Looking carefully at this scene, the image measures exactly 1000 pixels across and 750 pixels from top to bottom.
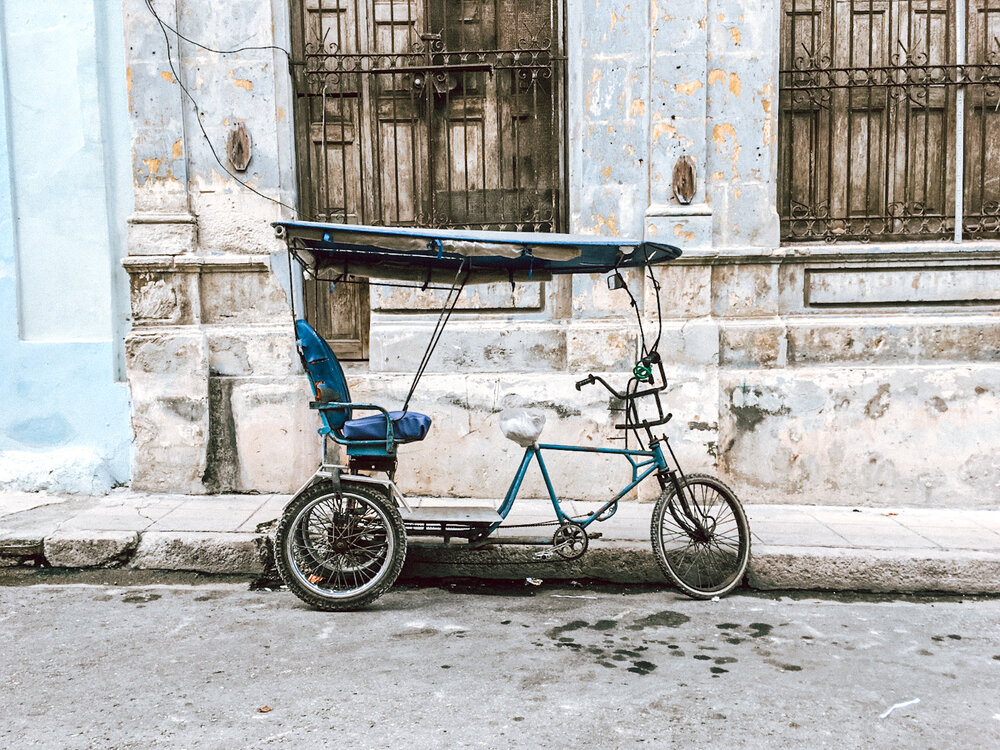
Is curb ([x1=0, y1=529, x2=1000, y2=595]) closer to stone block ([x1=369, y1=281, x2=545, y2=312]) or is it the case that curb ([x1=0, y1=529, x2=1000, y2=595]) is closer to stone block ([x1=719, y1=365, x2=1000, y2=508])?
stone block ([x1=719, y1=365, x2=1000, y2=508])

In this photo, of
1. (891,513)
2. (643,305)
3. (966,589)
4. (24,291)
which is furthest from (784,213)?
(24,291)

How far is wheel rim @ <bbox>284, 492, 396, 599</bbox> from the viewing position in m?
4.43

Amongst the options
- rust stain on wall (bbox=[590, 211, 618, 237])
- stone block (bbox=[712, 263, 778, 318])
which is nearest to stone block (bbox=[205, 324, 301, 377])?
rust stain on wall (bbox=[590, 211, 618, 237])

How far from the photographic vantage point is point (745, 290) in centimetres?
630

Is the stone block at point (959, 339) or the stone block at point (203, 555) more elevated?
the stone block at point (959, 339)

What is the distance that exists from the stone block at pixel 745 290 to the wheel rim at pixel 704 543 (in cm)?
197

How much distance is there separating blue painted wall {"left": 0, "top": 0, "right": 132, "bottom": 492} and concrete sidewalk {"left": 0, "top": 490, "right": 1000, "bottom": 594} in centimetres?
73

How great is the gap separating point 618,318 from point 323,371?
104 inches

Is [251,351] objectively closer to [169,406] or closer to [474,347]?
[169,406]

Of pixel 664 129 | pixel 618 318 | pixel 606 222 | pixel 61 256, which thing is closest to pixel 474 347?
pixel 618 318

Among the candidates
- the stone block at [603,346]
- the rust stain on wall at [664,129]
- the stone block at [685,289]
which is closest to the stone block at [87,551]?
the stone block at [603,346]

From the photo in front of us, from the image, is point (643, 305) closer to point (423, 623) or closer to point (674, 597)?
point (674, 597)

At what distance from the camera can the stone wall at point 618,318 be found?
242 inches

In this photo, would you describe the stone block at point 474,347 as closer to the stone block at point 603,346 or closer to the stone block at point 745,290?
the stone block at point 603,346
